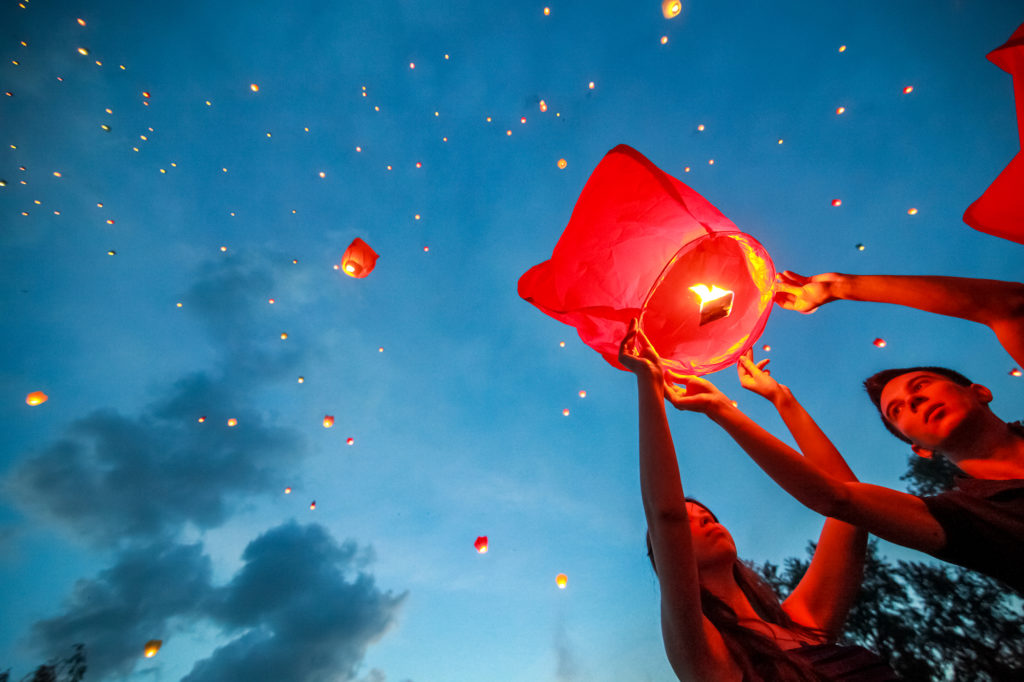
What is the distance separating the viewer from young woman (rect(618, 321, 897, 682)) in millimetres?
1465

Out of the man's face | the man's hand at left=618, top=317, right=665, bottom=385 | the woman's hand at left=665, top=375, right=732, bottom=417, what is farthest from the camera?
the man's face

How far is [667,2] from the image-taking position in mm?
3455

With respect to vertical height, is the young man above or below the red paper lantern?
below

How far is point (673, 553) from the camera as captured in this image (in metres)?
1.43

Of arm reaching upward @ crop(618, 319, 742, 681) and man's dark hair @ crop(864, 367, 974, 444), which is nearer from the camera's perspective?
arm reaching upward @ crop(618, 319, 742, 681)

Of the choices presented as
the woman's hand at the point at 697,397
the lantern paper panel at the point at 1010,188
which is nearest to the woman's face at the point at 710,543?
the woman's hand at the point at 697,397

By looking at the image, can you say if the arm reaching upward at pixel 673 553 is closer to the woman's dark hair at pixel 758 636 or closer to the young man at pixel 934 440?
the woman's dark hair at pixel 758 636

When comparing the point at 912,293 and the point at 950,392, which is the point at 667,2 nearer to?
the point at 912,293

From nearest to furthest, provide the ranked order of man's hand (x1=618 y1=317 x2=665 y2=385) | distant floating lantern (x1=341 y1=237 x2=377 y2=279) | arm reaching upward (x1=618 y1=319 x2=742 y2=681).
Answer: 1. arm reaching upward (x1=618 y1=319 x2=742 y2=681)
2. man's hand (x1=618 y1=317 x2=665 y2=385)
3. distant floating lantern (x1=341 y1=237 x2=377 y2=279)

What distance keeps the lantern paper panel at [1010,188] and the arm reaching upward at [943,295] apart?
28 centimetres

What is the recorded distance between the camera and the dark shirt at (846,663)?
60.6 inches

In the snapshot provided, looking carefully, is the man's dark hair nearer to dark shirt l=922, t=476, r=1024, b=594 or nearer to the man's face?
the man's face

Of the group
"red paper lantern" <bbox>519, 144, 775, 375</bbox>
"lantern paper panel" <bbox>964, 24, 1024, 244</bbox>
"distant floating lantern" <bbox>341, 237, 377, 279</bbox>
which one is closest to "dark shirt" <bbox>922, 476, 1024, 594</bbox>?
"red paper lantern" <bbox>519, 144, 775, 375</bbox>

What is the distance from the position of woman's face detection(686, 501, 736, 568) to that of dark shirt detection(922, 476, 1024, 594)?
85cm
